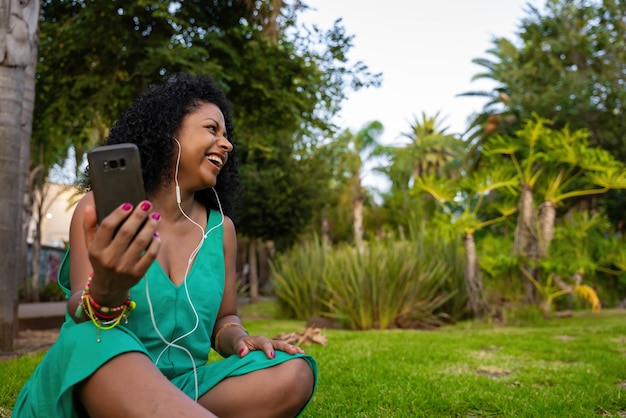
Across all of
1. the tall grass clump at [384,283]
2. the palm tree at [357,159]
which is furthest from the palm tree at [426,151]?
the tall grass clump at [384,283]

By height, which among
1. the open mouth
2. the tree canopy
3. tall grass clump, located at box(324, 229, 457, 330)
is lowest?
tall grass clump, located at box(324, 229, 457, 330)

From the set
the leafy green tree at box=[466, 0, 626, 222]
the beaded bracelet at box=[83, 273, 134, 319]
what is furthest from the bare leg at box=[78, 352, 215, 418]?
the leafy green tree at box=[466, 0, 626, 222]

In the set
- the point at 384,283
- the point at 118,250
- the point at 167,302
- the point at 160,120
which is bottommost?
the point at 384,283

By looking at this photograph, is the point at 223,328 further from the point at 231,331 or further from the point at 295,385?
the point at 295,385

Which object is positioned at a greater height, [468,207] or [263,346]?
[468,207]

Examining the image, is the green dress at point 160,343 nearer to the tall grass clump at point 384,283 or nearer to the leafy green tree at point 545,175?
the tall grass clump at point 384,283

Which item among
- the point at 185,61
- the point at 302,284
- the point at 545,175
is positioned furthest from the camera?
the point at 302,284

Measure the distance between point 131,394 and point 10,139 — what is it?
4209mm

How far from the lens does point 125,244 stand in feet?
4.60

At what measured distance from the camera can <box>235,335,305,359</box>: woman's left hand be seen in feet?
6.20

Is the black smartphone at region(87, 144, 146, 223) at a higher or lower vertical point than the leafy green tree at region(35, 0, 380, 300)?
lower

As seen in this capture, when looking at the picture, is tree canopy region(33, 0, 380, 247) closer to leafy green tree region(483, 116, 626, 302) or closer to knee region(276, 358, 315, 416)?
leafy green tree region(483, 116, 626, 302)

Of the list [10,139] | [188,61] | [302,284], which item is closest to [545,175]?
[302,284]

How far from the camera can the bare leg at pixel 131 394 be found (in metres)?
1.48
